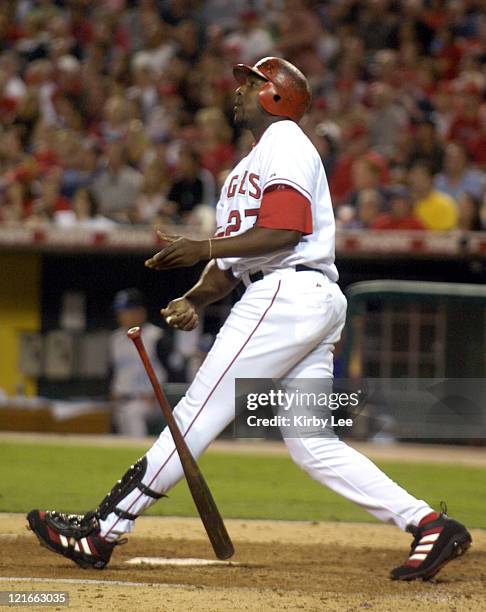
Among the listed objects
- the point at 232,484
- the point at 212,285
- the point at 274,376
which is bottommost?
the point at 232,484

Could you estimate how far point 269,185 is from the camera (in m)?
3.80

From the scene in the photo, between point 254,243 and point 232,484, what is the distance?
3.18 m

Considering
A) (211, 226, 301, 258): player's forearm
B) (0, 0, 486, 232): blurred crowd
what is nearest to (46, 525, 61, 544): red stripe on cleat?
(211, 226, 301, 258): player's forearm

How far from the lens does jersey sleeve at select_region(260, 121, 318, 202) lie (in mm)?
3797

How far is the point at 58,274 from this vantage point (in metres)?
10.1

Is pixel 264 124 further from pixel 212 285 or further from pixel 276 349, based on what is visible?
pixel 276 349

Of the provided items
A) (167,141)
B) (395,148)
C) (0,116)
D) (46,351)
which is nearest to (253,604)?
(46,351)

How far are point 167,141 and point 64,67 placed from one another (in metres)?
2.06

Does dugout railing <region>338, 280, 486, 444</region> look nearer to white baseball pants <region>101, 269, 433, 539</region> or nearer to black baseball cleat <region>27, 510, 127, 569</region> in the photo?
white baseball pants <region>101, 269, 433, 539</region>

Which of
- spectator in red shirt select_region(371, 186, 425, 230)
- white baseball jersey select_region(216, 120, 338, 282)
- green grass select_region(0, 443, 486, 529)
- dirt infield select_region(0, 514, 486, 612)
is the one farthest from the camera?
spectator in red shirt select_region(371, 186, 425, 230)

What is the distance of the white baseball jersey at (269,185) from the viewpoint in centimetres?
384

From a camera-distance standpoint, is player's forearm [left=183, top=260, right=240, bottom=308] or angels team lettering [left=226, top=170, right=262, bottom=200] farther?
player's forearm [left=183, top=260, right=240, bottom=308]

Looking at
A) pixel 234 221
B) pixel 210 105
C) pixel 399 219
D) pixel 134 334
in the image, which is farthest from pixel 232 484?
pixel 210 105

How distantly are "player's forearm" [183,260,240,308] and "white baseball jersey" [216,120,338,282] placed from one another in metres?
0.22
